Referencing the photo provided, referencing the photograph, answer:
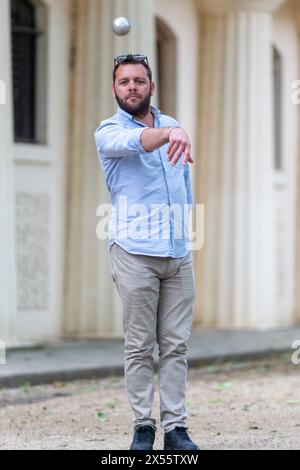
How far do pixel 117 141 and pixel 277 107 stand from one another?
12702 millimetres

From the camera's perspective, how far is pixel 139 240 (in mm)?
6168

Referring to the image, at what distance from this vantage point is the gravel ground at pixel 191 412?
7.22m

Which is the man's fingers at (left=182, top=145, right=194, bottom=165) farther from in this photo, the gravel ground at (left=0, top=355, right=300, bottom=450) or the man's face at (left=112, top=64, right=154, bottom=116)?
the gravel ground at (left=0, top=355, right=300, bottom=450)

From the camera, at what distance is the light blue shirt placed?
617 cm

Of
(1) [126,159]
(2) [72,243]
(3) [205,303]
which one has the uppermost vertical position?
(1) [126,159]

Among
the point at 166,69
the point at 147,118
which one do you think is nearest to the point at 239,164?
the point at 166,69

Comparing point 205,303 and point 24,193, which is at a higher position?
point 24,193

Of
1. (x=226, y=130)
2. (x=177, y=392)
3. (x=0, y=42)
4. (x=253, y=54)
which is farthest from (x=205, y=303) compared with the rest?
(x=177, y=392)

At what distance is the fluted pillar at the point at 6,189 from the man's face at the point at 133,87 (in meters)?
6.19

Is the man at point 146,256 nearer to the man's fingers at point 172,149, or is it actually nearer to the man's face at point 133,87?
the man's face at point 133,87

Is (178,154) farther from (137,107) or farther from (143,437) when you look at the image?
(143,437)

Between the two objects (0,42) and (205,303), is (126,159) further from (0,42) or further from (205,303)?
(205,303)

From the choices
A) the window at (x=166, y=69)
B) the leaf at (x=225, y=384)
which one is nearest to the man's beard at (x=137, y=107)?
the leaf at (x=225, y=384)

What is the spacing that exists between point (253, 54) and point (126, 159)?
10.5m
